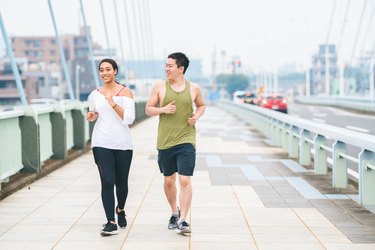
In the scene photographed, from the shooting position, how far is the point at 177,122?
24.0ft

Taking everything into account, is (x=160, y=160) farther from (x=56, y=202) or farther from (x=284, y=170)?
(x=284, y=170)

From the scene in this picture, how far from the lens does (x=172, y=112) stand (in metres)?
Answer: 7.18

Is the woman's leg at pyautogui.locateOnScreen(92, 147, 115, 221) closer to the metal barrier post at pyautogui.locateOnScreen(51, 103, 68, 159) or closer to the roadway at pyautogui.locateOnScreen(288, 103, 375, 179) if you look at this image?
the roadway at pyautogui.locateOnScreen(288, 103, 375, 179)

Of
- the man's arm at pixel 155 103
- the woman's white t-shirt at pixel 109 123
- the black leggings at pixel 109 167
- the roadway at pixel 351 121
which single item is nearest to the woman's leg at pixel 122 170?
the black leggings at pixel 109 167

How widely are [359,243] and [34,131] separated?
21.1ft

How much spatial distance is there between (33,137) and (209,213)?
4331 millimetres

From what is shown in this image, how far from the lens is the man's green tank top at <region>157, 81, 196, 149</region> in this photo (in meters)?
7.27

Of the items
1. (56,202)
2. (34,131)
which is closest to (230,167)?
(34,131)

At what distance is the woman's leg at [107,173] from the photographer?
7.32 m

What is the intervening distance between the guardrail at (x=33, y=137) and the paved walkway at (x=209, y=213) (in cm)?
39

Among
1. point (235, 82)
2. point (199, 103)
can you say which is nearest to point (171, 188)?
point (199, 103)

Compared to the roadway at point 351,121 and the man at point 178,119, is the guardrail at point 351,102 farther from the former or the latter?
the man at point 178,119

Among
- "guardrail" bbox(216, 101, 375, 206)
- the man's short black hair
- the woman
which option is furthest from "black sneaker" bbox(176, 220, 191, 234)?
"guardrail" bbox(216, 101, 375, 206)

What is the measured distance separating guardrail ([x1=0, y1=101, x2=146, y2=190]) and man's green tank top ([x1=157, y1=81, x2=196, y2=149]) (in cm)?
340
